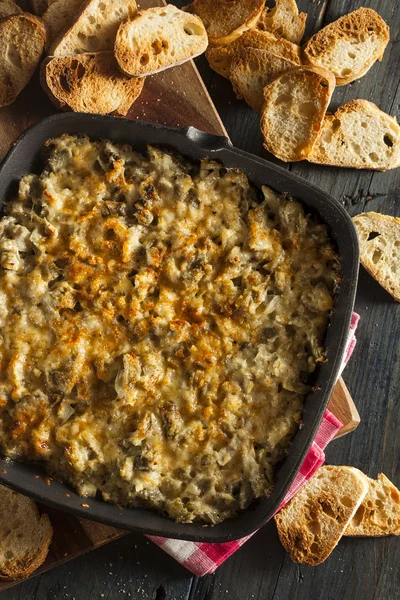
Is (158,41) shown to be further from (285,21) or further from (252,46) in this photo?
(285,21)

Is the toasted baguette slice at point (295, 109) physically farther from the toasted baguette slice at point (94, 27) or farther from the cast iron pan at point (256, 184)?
the toasted baguette slice at point (94, 27)

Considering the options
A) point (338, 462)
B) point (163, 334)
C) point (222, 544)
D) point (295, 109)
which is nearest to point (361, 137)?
point (295, 109)

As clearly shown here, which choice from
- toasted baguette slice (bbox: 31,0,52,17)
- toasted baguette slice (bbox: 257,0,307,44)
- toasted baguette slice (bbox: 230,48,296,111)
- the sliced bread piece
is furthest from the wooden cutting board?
the sliced bread piece

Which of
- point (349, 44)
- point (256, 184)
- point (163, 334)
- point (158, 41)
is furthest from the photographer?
point (349, 44)

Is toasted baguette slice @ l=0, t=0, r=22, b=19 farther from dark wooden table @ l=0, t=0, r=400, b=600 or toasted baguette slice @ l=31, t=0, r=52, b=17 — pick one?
dark wooden table @ l=0, t=0, r=400, b=600

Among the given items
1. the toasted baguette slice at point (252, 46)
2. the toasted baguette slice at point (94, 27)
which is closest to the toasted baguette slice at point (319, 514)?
the toasted baguette slice at point (252, 46)

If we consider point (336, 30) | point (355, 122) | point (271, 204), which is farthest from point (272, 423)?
point (336, 30)
